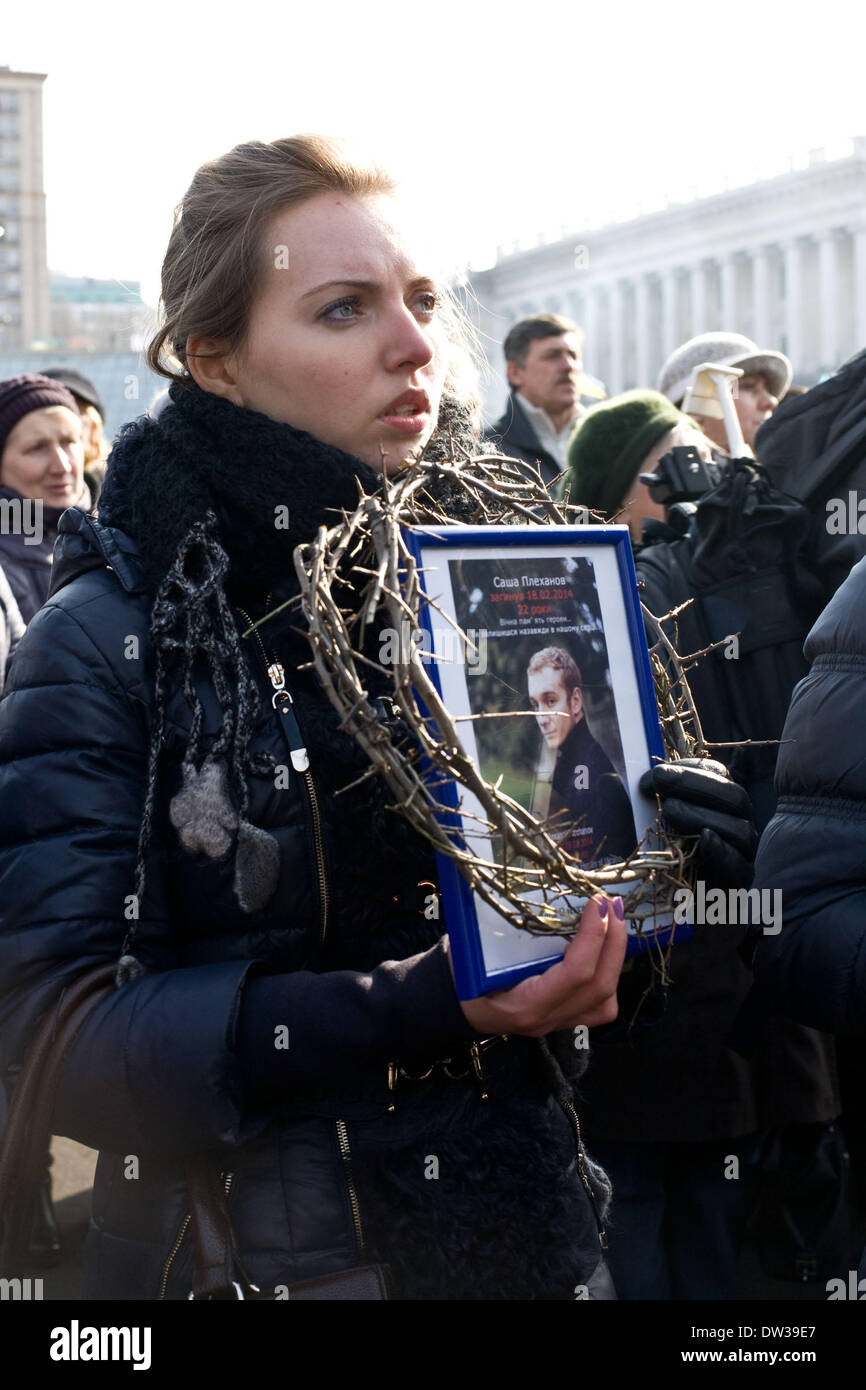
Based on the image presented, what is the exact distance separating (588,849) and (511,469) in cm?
54

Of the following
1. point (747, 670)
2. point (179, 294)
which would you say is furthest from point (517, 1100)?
point (747, 670)

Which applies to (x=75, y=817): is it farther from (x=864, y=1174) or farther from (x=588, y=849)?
(x=864, y=1174)

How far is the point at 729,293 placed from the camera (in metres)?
48.7

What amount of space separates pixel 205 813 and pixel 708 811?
1.79 ft

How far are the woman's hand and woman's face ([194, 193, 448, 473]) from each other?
1.94 ft

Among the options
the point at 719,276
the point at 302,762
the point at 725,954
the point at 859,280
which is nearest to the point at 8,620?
the point at 725,954

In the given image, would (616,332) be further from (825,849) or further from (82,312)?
(825,849)

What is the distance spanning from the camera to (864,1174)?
3113 millimetres

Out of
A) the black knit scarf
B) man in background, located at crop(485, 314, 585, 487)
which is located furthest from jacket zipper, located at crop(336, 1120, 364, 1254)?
man in background, located at crop(485, 314, 585, 487)

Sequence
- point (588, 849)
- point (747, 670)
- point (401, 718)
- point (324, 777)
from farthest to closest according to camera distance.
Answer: point (747, 670) → point (324, 777) → point (588, 849) → point (401, 718)

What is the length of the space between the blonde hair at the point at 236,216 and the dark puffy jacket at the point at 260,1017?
1.06ft

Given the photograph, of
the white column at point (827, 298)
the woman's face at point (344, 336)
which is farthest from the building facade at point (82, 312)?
the woman's face at point (344, 336)

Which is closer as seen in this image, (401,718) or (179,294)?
(401,718)

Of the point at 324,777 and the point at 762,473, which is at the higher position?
the point at 762,473
